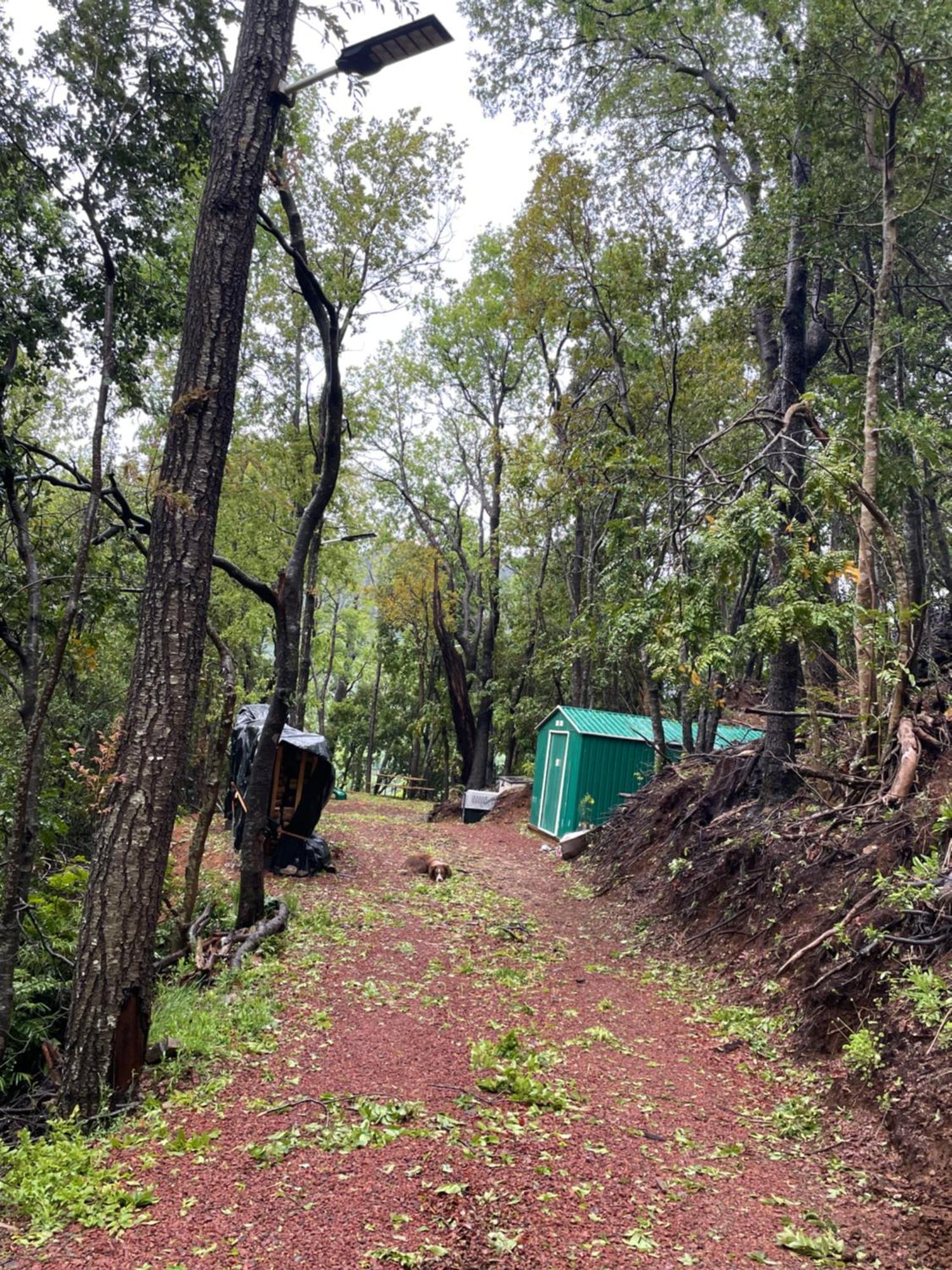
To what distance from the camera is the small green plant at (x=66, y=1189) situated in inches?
106

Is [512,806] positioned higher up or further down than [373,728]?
further down

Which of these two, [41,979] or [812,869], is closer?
[41,979]

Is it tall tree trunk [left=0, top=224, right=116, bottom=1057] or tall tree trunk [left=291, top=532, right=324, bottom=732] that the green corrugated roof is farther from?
tall tree trunk [left=0, top=224, right=116, bottom=1057]

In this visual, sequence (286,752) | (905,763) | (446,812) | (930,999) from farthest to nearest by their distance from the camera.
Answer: (446,812) < (286,752) < (905,763) < (930,999)

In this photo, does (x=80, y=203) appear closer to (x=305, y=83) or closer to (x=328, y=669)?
(x=305, y=83)

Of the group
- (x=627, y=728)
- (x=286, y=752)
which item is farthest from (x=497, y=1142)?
(x=627, y=728)

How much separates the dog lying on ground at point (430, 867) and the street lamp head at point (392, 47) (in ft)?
28.3

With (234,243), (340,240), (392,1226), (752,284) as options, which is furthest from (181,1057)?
(340,240)

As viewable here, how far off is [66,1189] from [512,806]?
15000 mm

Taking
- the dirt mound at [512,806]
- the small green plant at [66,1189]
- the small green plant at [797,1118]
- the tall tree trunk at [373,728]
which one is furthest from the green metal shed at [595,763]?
the tall tree trunk at [373,728]

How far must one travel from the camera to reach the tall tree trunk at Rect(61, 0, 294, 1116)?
3.66 meters

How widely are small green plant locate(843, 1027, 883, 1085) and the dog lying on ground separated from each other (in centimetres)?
640

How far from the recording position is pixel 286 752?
9750mm

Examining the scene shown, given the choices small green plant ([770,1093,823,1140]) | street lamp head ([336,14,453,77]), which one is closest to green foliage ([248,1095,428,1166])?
small green plant ([770,1093,823,1140])
